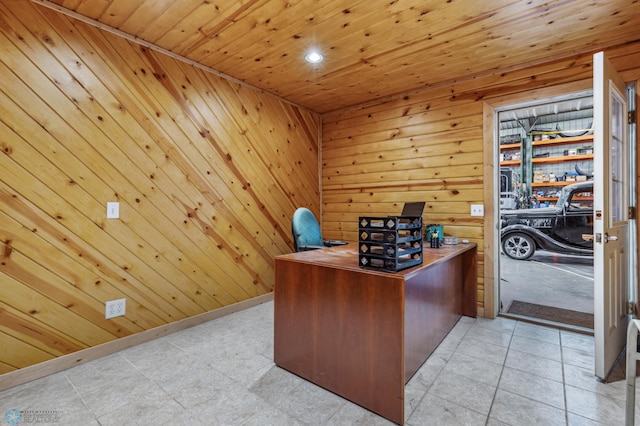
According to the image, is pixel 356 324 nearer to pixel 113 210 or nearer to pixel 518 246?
pixel 113 210

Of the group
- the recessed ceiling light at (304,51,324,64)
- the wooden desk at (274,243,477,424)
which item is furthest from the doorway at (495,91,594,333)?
the recessed ceiling light at (304,51,324,64)

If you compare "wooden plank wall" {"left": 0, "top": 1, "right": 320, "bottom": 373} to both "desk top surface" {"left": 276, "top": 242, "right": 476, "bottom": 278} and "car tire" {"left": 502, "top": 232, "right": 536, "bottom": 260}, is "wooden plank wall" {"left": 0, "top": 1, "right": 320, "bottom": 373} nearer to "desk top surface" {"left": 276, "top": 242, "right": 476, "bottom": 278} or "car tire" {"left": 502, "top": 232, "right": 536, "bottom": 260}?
"desk top surface" {"left": 276, "top": 242, "right": 476, "bottom": 278}

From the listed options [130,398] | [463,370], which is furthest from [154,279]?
[463,370]

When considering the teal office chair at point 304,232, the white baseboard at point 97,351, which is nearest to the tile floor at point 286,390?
the white baseboard at point 97,351

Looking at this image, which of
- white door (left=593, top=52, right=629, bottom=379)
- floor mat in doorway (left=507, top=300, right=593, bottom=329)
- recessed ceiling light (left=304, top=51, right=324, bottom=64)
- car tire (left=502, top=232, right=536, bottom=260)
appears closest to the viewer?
white door (left=593, top=52, right=629, bottom=379)

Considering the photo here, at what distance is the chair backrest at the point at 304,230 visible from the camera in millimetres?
2887

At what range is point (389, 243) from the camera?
1597 millimetres

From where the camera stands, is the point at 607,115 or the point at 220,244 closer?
the point at 607,115

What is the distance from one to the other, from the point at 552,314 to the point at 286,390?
9.83ft

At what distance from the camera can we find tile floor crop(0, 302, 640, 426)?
62.8 inches

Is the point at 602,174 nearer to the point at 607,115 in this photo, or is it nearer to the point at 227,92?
the point at 607,115

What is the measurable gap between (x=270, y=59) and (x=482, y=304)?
3.24 metres

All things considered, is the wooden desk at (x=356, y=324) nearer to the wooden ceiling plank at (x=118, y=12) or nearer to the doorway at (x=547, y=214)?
the doorway at (x=547, y=214)

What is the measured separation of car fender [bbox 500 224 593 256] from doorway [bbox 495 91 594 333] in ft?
0.05
